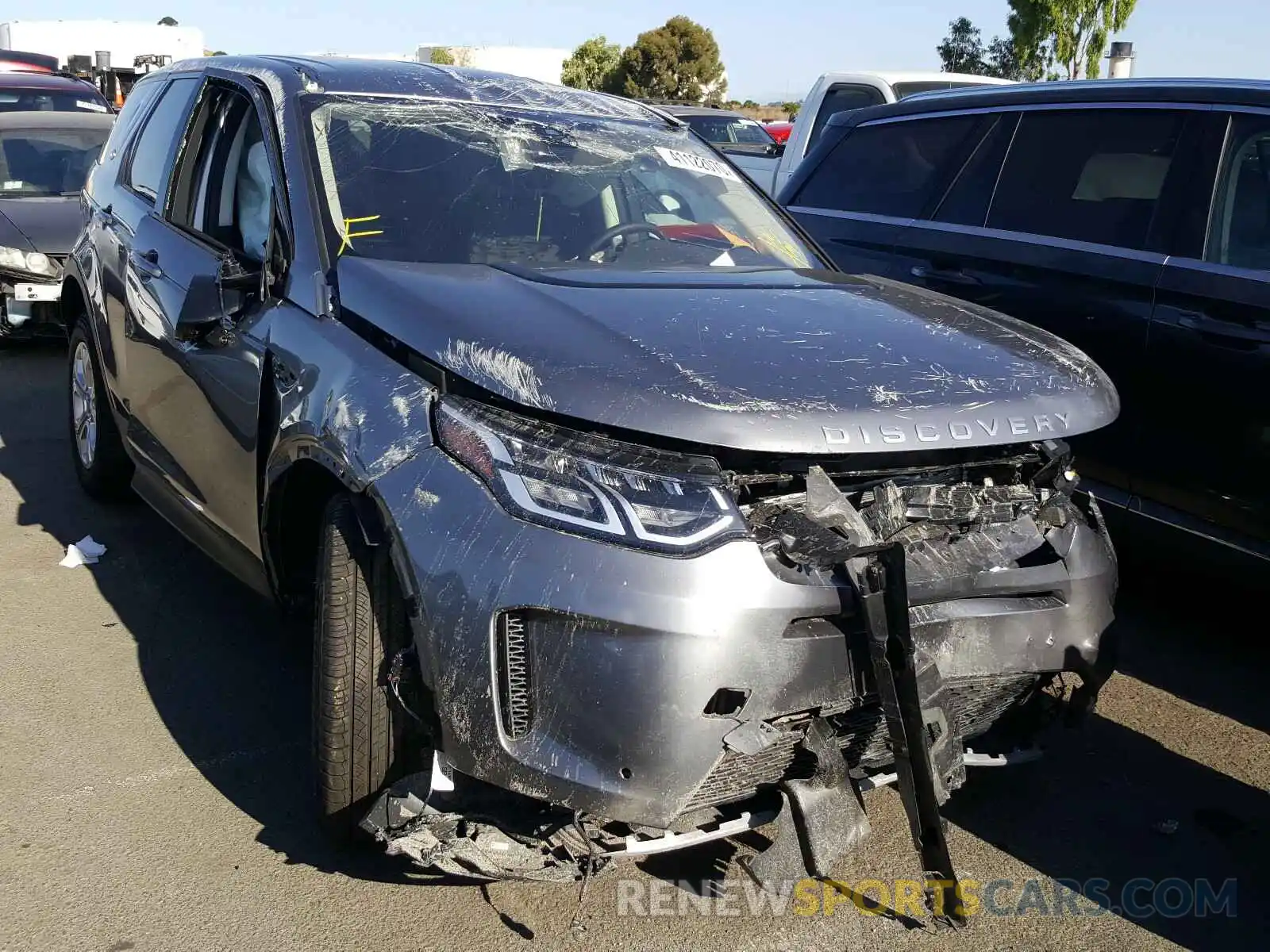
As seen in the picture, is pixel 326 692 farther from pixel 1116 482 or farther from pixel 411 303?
pixel 1116 482

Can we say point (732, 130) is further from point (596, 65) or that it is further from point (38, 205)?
point (596, 65)

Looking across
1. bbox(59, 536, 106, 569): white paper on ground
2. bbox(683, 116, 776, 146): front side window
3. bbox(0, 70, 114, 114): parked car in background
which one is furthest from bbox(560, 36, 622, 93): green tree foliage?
bbox(59, 536, 106, 569): white paper on ground

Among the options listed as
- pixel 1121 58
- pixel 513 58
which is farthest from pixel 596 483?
pixel 513 58

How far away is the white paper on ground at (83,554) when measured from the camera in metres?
4.98

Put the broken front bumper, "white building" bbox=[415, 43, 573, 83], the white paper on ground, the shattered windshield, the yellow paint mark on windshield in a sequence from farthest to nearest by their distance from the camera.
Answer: "white building" bbox=[415, 43, 573, 83] < the white paper on ground < the shattered windshield < the yellow paint mark on windshield < the broken front bumper

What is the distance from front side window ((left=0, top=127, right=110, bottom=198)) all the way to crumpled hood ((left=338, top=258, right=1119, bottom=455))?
24.0 feet

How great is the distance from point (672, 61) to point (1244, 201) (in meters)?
47.9

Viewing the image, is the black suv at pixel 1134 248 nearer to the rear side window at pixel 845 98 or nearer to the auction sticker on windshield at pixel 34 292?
the rear side window at pixel 845 98

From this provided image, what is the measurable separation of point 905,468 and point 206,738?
2.09 meters

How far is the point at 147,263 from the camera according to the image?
4367 mm

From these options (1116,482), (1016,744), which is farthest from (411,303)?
(1116,482)

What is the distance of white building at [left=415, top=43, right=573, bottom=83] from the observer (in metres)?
45.5

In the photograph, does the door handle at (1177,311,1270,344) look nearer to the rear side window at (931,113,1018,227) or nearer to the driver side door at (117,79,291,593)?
the rear side window at (931,113,1018,227)

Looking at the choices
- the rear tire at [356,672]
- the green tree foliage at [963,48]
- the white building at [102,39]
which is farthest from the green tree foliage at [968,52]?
the rear tire at [356,672]
